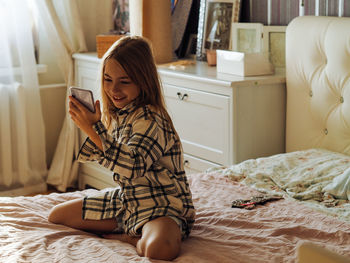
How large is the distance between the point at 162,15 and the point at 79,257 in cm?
189

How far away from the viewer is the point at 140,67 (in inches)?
66.2

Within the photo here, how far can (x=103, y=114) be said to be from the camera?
5.93ft

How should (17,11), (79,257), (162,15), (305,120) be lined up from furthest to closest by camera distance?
(17,11) → (162,15) → (305,120) → (79,257)

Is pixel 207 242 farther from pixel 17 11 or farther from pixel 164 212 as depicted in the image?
pixel 17 11

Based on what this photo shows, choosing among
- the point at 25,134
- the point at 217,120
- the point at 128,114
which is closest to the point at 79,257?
the point at 128,114

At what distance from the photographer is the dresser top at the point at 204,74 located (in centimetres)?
250

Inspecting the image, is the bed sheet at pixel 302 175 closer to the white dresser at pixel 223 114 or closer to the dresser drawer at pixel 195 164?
the white dresser at pixel 223 114

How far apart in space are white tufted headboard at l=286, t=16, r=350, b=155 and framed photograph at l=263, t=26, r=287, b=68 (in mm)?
219

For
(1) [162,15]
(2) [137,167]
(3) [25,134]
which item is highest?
(1) [162,15]

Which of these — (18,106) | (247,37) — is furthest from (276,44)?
(18,106)

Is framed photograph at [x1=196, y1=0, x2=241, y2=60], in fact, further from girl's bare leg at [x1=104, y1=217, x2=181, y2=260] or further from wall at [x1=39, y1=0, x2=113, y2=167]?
girl's bare leg at [x1=104, y1=217, x2=181, y2=260]

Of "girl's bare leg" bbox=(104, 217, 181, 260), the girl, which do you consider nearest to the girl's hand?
the girl

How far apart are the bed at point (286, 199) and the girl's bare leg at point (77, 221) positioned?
0.03m

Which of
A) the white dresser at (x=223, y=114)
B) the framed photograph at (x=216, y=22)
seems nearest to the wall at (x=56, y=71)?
the framed photograph at (x=216, y=22)
